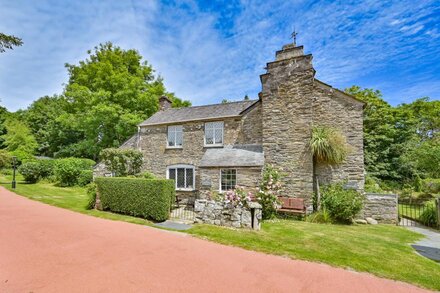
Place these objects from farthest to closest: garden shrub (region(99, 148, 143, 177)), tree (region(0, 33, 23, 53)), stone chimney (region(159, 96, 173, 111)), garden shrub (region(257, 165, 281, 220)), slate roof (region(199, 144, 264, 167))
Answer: stone chimney (region(159, 96, 173, 111)) < garden shrub (region(99, 148, 143, 177)) < slate roof (region(199, 144, 264, 167)) < garden shrub (region(257, 165, 281, 220)) < tree (region(0, 33, 23, 53))

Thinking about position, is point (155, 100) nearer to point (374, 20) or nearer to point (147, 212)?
point (147, 212)

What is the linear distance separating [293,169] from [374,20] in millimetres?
7390

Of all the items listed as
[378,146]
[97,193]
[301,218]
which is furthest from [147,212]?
[378,146]

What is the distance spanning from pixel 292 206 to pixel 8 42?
1226 centimetres

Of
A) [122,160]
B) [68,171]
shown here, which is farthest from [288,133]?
[68,171]

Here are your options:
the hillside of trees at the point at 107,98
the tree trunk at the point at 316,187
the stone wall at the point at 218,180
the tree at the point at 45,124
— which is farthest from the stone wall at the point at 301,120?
the tree at the point at 45,124

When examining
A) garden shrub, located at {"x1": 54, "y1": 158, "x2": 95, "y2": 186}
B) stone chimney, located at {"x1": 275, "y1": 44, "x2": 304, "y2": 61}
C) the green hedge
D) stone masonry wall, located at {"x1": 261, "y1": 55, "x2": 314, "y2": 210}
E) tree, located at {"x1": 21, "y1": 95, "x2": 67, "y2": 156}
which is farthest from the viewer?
tree, located at {"x1": 21, "y1": 95, "x2": 67, "y2": 156}

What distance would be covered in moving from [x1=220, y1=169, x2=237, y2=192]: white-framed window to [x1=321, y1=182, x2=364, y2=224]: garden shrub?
15.1 feet

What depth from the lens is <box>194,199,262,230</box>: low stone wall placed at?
8.42 m

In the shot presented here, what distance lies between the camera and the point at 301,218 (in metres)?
10.3

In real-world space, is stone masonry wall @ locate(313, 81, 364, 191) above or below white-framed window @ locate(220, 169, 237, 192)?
above

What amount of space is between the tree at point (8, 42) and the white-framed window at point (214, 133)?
10271 millimetres

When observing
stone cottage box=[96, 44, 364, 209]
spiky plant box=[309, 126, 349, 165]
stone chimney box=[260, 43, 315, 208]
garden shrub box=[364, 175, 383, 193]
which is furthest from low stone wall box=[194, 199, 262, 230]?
garden shrub box=[364, 175, 383, 193]

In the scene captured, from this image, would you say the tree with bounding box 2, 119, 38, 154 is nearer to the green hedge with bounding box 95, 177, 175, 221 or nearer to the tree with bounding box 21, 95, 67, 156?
the tree with bounding box 21, 95, 67, 156
